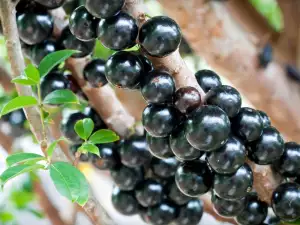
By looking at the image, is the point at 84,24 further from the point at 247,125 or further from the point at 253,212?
the point at 253,212

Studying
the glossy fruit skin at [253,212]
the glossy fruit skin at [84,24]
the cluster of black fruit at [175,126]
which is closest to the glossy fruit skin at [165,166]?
the cluster of black fruit at [175,126]

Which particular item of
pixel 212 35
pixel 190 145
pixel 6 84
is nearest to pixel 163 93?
pixel 190 145

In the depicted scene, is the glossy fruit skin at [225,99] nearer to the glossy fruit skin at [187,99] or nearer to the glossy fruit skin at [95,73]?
the glossy fruit skin at [187,99]

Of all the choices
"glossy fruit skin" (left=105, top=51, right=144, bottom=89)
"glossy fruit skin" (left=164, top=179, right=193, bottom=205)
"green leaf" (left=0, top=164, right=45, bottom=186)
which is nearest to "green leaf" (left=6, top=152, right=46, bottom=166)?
"green leaf" (left=0, top=164, right=45, bottom=186)

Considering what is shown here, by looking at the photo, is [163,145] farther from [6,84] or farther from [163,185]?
[6,84]

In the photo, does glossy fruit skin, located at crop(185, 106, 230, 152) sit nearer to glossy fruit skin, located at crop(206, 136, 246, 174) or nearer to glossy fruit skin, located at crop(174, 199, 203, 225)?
glossy fruit skin, located at crop(206, 136, 246, 174)

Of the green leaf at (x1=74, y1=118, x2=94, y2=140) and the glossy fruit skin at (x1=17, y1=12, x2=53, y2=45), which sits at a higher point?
the glossy fruit skin at (x1=17, y1=12, x2=53, y2=45)
